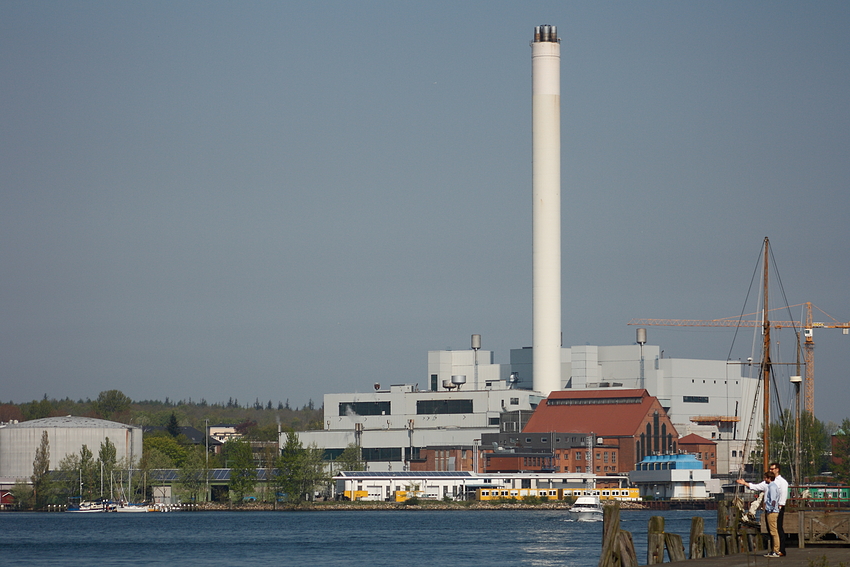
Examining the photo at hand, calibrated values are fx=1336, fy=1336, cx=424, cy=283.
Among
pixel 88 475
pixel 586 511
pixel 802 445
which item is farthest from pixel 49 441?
pixel 802 445

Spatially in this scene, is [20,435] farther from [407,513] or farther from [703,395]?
[703,395]

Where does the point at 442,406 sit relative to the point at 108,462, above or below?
above

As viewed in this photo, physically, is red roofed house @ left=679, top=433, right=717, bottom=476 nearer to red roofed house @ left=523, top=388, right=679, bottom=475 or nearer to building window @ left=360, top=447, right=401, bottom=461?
red roofed house @ left=523, top=388, right=679, bottom=475

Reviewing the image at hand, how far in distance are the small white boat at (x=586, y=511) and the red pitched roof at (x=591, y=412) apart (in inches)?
1478

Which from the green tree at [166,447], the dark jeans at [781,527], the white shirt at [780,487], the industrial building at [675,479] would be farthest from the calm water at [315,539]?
the green tree at [166,447]


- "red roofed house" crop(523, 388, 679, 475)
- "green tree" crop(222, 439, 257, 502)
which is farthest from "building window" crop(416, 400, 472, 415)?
"green tree" crop(222, 439, 257, 502)

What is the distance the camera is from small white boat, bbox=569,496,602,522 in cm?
12006

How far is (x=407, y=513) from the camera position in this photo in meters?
144

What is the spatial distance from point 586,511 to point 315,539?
38.0 meters

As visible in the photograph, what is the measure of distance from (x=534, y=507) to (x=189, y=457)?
44006 millimetres

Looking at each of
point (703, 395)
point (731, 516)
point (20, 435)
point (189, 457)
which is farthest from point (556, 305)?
point (731, 516)

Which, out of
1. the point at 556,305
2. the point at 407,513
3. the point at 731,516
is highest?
the point at 556,305

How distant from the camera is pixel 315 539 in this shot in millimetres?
90375

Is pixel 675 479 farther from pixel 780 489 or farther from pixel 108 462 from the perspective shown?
pixel 780 489
